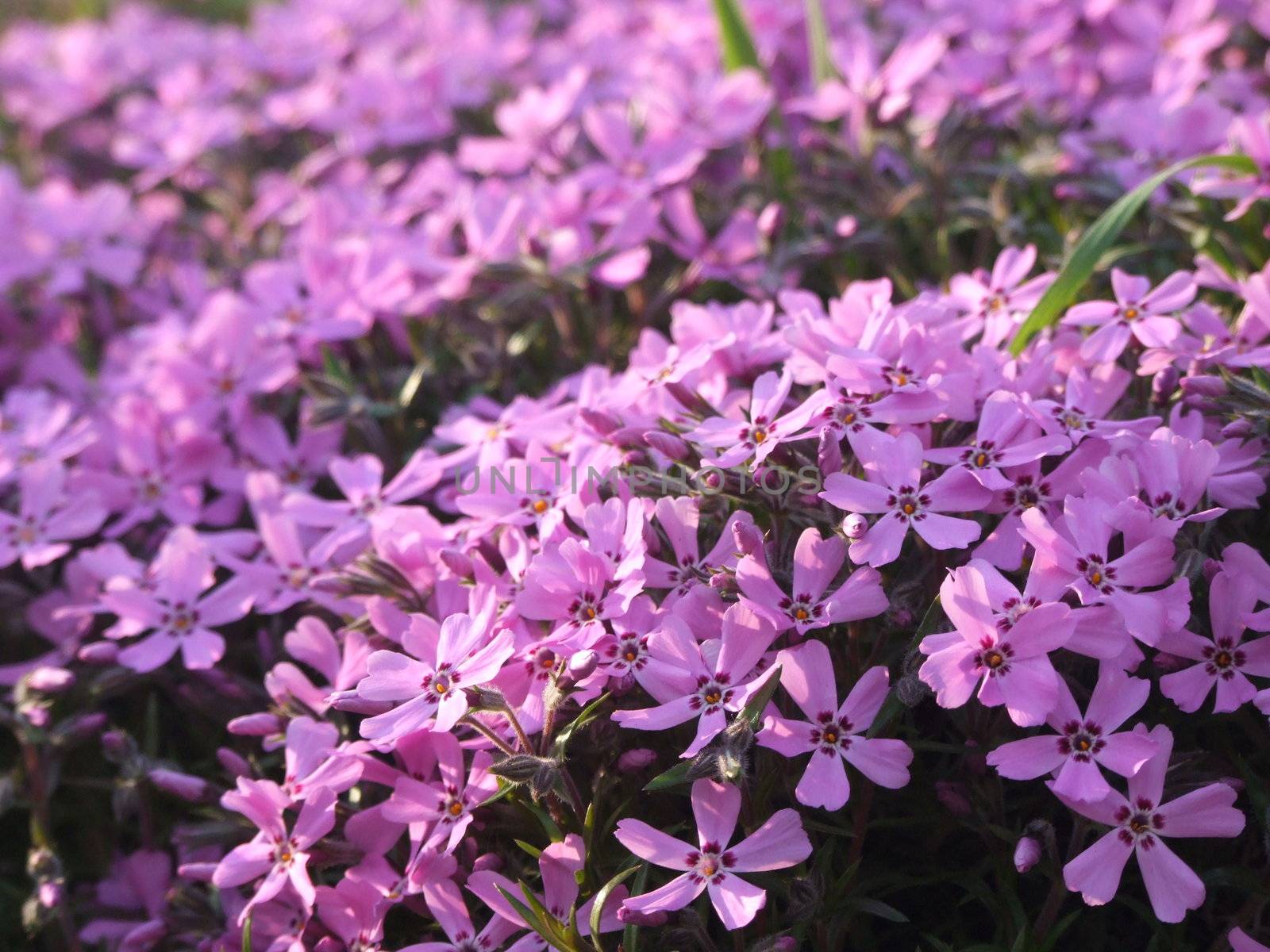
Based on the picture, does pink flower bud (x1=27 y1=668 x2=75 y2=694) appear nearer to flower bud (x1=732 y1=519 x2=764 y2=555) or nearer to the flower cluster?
the flower cluster

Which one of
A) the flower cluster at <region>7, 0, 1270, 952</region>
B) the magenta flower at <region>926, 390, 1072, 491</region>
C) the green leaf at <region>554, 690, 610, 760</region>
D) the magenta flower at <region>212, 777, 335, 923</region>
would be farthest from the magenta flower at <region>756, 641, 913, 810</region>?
the magenta flower at <region>212, 777, 335, 923</region>

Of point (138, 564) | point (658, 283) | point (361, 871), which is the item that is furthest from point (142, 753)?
point (658, 283)

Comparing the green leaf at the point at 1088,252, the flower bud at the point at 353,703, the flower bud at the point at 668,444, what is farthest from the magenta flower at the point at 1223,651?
the flower bud at the point at 353,703

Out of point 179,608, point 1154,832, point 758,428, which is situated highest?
point 758,428

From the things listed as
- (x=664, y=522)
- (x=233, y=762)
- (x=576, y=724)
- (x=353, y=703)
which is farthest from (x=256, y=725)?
(x=664, y=522)

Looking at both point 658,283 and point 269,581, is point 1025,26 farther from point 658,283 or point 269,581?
point 269,581

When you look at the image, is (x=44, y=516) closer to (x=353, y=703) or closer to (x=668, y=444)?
(x=353, y=703)
